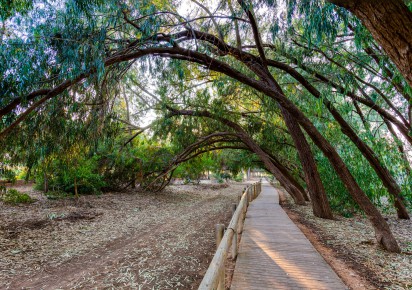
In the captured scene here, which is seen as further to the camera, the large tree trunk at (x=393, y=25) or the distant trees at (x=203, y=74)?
the distant trees at (x=203, y=74)

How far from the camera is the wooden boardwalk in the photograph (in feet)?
9.25

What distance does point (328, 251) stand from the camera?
14.9 feet

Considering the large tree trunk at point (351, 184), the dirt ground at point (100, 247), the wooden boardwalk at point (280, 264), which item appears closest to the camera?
the wooden boardwalk at point (280, 264)

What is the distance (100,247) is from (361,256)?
4.93 metres

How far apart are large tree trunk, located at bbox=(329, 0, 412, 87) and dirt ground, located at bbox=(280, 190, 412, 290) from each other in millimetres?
2622

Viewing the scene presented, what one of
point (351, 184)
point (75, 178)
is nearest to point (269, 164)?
point (351, 184)

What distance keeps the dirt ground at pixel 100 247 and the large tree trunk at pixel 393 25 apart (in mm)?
3585

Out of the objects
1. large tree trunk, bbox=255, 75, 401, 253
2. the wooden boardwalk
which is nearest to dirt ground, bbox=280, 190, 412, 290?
large tree trunk, bbox=255, 75, 401, 253

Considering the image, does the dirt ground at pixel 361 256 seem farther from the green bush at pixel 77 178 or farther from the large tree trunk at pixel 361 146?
the green bush at pixel 77 178

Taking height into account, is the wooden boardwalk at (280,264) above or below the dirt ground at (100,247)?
above

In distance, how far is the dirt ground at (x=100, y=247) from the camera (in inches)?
146

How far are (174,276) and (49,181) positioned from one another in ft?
31.1

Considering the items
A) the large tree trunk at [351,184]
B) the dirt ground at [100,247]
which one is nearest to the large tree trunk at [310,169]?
the large tree trunk at [351,184]

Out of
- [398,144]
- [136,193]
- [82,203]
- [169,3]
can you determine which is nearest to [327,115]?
[398,144]
